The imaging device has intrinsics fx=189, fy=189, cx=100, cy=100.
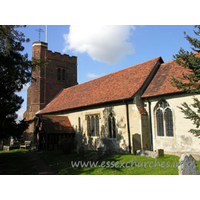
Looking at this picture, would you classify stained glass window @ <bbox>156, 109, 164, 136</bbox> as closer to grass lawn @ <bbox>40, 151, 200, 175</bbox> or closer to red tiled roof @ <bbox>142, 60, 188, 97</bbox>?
red tiled roof @ <bbox>142, 60, 188, 97</bbox>

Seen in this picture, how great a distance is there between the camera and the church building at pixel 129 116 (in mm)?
13320

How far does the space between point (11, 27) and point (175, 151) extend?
1314 centimetres

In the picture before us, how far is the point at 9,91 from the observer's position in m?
12.5

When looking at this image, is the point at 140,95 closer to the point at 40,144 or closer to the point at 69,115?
the point at 69,115

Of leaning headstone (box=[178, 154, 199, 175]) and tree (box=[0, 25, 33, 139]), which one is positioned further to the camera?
tree (box=[0, 25, 33, 139])

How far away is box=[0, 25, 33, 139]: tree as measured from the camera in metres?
11.2

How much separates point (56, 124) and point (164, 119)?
1140 cm

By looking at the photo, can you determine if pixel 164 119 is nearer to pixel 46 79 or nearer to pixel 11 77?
pixel 11 77

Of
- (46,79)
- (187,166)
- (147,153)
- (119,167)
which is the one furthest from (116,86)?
(46,79)

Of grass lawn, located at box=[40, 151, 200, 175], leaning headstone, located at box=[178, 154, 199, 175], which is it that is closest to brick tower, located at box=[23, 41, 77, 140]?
grass lawn, located at box=[40, 151, 200, 175]

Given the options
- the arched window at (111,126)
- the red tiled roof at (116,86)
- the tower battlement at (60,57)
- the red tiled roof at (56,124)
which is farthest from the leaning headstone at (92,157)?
the tower battlement at (60,57)

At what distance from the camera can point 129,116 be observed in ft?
50.1

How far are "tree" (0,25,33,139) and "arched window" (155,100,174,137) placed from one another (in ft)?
32.0

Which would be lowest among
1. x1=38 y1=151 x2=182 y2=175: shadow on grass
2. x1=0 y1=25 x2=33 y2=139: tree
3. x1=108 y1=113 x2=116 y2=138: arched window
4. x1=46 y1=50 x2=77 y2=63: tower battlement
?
x1=38 y1=151 x2=182 y2=175: shadow on grass
